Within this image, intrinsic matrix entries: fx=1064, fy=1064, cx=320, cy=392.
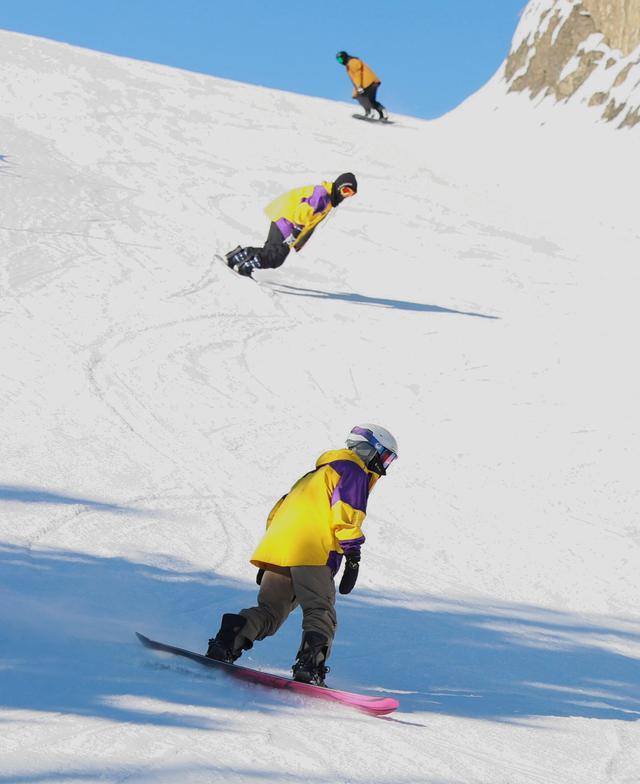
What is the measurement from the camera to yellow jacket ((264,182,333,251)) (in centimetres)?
1116

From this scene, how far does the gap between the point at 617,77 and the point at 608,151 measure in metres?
4.36

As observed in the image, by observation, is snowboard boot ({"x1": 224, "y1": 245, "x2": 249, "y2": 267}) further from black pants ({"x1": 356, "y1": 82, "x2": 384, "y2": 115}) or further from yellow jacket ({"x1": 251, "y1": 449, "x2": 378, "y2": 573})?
black pants ({"x1": 356, "y1": 82, "x2": 384, "y2": 115})

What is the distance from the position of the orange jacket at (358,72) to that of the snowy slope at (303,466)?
762 cm

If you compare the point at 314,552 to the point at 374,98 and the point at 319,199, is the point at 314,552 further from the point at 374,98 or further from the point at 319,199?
the point at 374,98

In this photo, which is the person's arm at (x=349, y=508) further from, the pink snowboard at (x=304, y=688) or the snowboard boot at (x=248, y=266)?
the snowboard boot at (x=248, y=266)

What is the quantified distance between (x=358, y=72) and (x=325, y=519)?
20997mm

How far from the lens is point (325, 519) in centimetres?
421

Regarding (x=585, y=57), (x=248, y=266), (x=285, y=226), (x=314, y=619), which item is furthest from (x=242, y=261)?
(x=585, y=57)

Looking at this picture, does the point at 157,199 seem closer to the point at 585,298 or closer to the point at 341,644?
the point at 585,298

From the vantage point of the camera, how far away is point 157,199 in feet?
46.6

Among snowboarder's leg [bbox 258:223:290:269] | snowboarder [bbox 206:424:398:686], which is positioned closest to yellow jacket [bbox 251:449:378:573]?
snowboarder [bbox 206:424:398:686]

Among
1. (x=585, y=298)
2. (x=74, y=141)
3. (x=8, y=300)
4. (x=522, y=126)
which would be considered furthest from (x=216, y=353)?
(x=522, y=126)

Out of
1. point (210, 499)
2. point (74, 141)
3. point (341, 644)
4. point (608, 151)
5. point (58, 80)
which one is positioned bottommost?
point (341, 644)

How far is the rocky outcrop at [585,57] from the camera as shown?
25.8 meters
